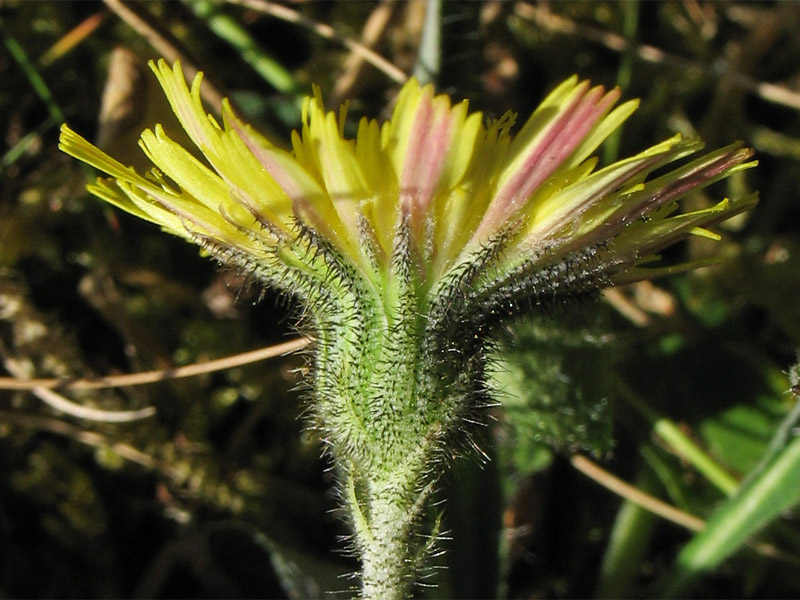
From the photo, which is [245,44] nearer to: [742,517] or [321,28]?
[321,28]

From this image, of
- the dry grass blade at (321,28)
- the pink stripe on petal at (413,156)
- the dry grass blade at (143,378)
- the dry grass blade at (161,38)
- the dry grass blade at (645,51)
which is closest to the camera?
the pink stripe on petal at (413,156)

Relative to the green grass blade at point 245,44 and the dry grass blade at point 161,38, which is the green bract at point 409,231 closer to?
the dry grass blade at point 161,38

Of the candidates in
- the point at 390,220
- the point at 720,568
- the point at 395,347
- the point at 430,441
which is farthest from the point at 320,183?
the point at 720,568

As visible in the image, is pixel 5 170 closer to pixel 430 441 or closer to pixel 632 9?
pixel 430 441

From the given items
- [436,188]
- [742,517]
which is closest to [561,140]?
[436,188]

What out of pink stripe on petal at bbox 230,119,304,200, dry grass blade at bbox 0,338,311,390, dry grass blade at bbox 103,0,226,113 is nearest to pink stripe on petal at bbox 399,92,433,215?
pink stripe on petal at bbox 230,119,304,200

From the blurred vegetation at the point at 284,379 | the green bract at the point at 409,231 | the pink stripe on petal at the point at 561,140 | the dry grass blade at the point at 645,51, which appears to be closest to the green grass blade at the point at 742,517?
the blurred vegetation at the point at 284,379

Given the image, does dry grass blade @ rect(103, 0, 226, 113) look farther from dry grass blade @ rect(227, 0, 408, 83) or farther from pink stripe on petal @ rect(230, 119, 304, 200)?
pink stripe on petal @ rect(230, 119, 304, 200)
